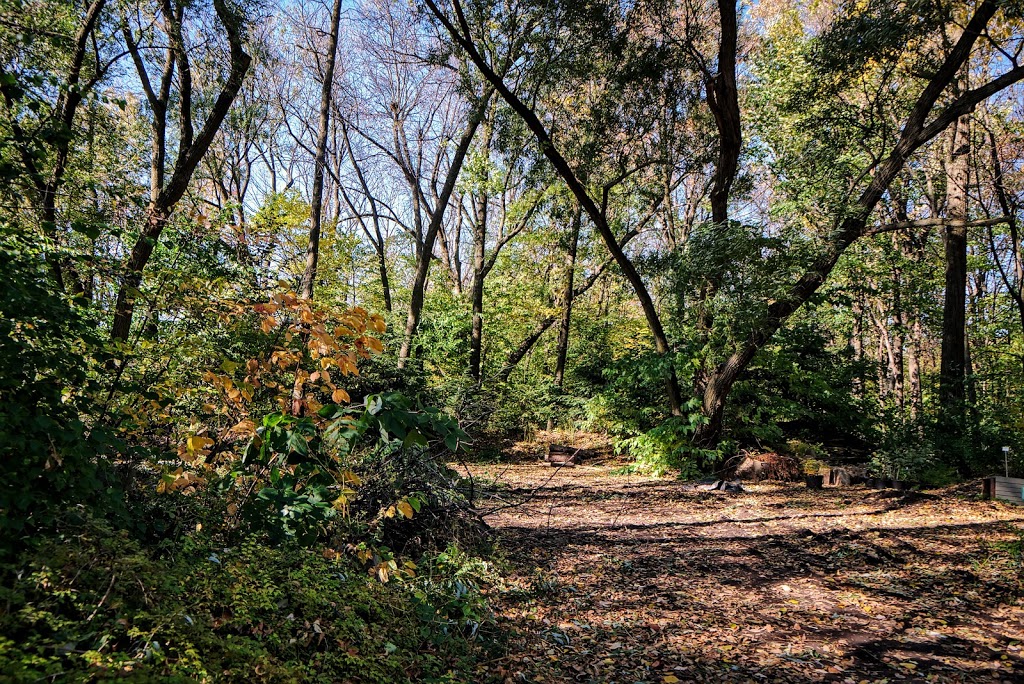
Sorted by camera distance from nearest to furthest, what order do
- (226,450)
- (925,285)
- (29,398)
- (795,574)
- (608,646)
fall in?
1. (29,398)
2. (226,450)
3. (608,646)
4. (795,574)
5. (925,285)

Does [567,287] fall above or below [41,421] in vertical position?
above

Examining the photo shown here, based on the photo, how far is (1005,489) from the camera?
7410 millimetres

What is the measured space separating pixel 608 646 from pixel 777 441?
361 inches

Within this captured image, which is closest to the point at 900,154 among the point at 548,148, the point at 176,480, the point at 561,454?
A: the point at 548,148

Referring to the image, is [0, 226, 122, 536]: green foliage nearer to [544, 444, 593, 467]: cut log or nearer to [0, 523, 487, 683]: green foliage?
[0, 523, 487, 683]: green foliage

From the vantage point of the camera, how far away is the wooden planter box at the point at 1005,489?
7281 mm

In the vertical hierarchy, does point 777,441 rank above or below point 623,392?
below

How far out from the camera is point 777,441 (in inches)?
445

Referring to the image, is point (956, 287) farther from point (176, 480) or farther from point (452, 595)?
point (176, 480)

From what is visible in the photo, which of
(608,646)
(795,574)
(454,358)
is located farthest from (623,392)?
(608,646)

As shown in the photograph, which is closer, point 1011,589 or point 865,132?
point 1011,589

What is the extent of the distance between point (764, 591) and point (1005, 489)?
5.41 metres

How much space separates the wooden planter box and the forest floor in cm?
29

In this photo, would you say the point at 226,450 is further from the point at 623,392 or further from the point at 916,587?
the point at 623,392
